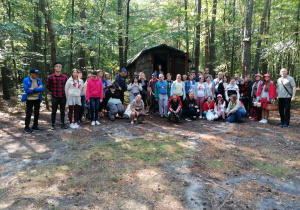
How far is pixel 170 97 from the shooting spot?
8031 mm

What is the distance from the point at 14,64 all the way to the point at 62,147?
8035 millimetres

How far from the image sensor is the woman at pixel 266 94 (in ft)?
23.7

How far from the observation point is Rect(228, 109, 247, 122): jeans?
7.57 meters

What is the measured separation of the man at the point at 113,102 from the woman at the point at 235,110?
4.17 metres

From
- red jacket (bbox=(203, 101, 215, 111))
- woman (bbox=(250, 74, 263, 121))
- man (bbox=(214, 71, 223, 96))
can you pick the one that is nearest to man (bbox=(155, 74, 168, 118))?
red jacket (bbox=(203, 101, 215, 111))

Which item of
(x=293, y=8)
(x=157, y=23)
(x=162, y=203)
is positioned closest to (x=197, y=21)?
(x=157, y=23)

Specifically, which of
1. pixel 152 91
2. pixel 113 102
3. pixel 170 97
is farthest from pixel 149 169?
pixel 152 91

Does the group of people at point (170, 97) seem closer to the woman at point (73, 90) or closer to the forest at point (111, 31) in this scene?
the woman at point (73, 90)

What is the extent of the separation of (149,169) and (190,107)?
16.8 ft

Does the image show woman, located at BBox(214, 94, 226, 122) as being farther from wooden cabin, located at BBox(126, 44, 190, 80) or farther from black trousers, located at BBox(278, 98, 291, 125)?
wooden cabin, located at BBox(126, 44, 190, 80)

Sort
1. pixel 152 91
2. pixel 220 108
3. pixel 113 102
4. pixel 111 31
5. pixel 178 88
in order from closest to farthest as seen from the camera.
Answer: pixel 220 108
pixel 113 102
pixel 178 88
pixel 152 91
pixel 111 31

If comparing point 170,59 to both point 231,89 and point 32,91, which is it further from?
point 32,91

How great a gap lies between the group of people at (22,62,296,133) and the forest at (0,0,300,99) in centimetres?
247

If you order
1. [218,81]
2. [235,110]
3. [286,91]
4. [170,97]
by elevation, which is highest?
[218,81]
